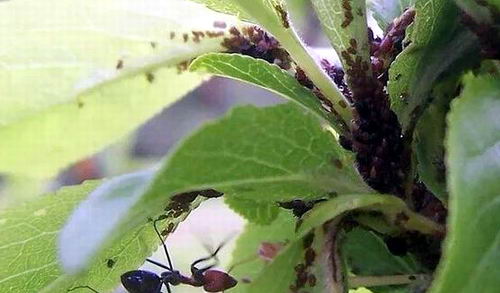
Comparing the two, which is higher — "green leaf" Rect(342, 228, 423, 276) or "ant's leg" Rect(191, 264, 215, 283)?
"green leaf" Rect(342, 228, 423, 276)

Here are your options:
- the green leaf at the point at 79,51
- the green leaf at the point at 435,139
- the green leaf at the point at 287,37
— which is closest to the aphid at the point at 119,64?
the green leaf at the point at 79,51

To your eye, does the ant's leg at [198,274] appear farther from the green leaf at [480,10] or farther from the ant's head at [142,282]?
the green leaf at [480,10]

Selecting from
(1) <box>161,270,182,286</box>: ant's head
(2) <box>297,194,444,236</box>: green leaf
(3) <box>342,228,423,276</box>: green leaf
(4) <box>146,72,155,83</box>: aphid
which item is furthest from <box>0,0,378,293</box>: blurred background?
(2) <box>297,194,444,236</box>: green leaf

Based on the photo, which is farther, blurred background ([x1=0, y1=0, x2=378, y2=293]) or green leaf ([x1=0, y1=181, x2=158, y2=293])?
blurred background ([x1=0, y1=0, x2=378, y2=293])

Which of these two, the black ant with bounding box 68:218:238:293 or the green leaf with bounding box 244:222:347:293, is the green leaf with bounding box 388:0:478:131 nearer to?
the green leaf with bounding box 244:222:347:293

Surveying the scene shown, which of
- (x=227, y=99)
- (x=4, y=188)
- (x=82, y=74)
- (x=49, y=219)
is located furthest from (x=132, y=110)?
(x=227, y=99)

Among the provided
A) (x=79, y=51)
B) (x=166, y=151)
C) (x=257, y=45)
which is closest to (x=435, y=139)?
(x=257, y=45)

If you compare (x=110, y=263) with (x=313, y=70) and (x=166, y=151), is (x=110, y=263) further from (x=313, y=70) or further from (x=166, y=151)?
(x=166, y=151)
